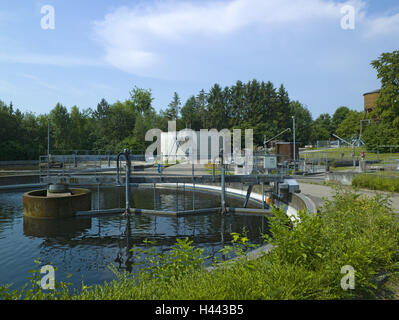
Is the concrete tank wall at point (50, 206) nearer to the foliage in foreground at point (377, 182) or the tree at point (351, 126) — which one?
the foliage in foreground at point (377, 182)

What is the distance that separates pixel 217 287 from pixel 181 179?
16290 millimetres

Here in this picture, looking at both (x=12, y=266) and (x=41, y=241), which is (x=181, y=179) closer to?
(x=41, y=241)

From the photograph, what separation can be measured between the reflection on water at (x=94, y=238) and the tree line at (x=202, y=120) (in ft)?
112

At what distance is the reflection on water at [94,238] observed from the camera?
11914mm

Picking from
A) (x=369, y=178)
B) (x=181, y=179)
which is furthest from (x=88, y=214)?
(x=369, y=178)

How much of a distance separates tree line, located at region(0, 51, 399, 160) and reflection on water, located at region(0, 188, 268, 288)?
3408 centimetres

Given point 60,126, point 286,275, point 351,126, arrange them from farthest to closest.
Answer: point 351,126, point 60,126, point 286,275

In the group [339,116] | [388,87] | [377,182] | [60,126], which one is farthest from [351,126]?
[60,126]

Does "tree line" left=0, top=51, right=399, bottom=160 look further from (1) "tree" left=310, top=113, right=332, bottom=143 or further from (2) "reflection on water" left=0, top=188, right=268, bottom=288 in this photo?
(2) "reflection on water" left=0, top=188, right=268, bottom=288

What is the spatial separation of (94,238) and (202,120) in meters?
85.2

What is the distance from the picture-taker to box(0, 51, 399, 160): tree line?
53562mm

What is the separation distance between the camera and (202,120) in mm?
99125

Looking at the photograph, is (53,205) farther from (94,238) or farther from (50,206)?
(94,238)

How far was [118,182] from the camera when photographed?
21438 millimetres
